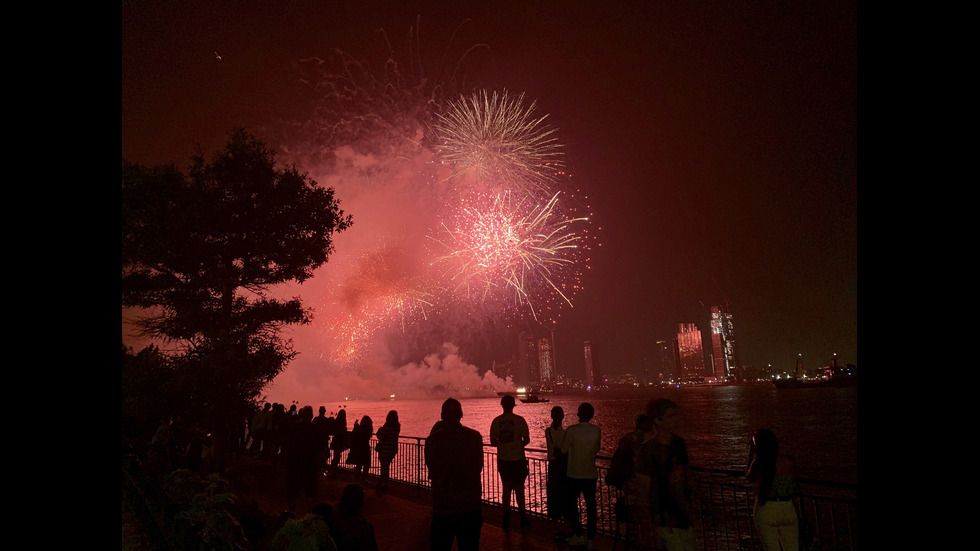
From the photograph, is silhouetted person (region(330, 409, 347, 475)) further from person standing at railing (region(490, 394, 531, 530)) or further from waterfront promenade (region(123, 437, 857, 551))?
person standing at railing (region(490, 394, 531, 530))

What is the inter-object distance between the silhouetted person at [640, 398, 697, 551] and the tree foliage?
1041 centimetres

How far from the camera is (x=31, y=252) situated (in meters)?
1.89

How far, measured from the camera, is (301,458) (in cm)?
987

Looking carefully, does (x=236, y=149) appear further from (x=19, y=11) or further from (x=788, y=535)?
(x=788, y=535)

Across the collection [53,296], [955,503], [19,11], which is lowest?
[955,503]

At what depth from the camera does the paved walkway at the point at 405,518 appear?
717cm

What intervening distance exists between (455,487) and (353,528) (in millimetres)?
Result: 970

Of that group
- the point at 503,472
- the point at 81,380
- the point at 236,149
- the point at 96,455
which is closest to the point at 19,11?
the point at 81,380

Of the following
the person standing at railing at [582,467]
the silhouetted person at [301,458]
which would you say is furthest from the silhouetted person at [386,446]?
the person standing at railing at [582,467]

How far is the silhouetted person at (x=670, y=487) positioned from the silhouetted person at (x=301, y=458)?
7.00 m

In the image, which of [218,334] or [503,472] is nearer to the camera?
[503,472]

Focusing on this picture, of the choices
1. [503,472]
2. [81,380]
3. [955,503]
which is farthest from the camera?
[503,472]

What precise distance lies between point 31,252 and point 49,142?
0.44 metres

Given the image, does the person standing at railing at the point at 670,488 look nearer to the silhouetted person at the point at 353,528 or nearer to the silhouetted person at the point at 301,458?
the silhouetted person at the point at 353,528
